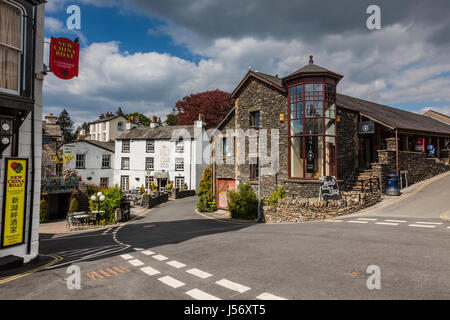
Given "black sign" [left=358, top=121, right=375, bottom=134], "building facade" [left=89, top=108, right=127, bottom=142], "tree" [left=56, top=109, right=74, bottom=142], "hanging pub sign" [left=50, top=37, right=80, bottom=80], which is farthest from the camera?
"tree" [left=56, top=109, right=74, bottom=142]

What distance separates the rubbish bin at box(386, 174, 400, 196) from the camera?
635 inches

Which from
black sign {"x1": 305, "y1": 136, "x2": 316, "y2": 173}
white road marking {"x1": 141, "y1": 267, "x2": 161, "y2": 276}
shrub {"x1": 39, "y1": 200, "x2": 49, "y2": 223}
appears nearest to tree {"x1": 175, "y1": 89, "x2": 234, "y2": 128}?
shrub {"x1": 39, "y1": 200, "x2": 49, "y2": 223}

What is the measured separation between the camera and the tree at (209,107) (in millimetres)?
44469

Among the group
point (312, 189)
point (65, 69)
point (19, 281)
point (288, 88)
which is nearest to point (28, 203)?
point (19, 281)

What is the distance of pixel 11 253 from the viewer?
7.07m

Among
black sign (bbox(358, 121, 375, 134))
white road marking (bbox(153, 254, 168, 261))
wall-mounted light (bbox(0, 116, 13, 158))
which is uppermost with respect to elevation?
black sign (bbox(358, 121, 375, 134))

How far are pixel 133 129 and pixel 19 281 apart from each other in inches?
1526

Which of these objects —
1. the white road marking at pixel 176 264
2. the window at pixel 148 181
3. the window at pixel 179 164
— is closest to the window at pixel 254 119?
the white road marking at pixel 176 264

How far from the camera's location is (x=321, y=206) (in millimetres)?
14555

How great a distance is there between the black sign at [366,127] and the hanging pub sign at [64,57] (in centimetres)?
1796

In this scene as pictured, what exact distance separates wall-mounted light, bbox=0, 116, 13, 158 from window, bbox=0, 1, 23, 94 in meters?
0.80

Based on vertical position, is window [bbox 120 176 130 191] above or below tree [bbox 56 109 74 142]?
below

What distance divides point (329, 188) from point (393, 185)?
495 cm

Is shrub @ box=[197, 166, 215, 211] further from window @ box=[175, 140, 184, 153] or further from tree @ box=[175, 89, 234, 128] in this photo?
tree @ box=[175, 89, 234, 128]
